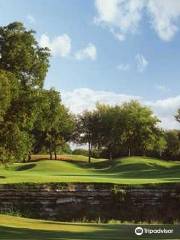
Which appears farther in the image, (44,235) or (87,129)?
(87,129)

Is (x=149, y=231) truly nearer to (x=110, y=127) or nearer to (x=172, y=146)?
(x=110, y=127)

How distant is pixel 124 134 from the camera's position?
309 feet

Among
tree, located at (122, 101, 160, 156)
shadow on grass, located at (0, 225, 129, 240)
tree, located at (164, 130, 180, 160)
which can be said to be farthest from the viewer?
tree, located at (164, 130, 180, 160)

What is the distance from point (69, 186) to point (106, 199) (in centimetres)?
216

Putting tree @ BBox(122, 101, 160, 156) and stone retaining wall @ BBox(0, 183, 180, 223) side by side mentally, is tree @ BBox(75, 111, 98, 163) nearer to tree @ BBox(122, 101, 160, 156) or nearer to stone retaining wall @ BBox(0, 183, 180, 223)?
tree @ BBox(122, 101, 160, 156)

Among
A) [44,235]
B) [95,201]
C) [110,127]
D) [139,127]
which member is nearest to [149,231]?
[44,235]

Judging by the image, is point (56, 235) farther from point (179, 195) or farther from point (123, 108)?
point (123, 108)

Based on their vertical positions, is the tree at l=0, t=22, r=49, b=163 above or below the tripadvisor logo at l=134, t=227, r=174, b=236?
above

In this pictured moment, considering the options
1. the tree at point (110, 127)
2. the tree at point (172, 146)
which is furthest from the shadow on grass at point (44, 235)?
the tree at point (172, 146)

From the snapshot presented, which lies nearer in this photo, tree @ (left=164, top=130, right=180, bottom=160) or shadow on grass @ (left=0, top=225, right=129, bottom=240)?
shadow on grass @ (left=0, top=225, right=129, bottom=240)

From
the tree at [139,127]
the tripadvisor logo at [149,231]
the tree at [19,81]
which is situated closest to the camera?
the tripadvisor logo at [149,231]

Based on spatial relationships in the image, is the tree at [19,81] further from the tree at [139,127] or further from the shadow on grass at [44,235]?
the tree at [139,127]

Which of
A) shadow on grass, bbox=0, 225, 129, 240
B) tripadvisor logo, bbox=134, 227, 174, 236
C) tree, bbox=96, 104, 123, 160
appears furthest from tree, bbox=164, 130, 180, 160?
shadow on grass, bbox=0, 225, 129, 240

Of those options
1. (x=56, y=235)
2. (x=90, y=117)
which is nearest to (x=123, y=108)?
(x=90, y=117)
